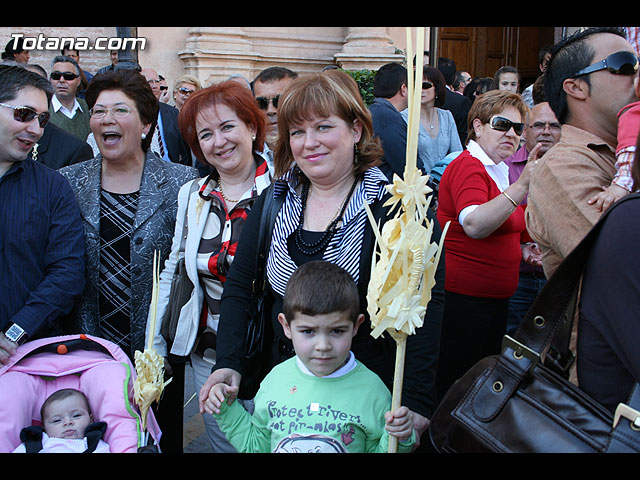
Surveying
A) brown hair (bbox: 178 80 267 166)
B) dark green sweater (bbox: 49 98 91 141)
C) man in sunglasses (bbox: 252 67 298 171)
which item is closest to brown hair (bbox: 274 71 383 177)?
brown hair (bbox: 178 80 267 166)

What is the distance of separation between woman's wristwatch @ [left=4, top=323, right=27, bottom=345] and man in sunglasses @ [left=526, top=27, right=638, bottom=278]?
2264 millimetres

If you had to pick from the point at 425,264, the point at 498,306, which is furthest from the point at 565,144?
the point at 498,306

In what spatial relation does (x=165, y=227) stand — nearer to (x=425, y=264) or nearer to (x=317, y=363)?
(x=317, y=363)

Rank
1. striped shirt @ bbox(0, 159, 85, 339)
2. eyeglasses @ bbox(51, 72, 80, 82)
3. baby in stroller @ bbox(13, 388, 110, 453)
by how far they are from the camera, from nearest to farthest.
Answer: baby in stroller @ bbox(13, 388, 110, 453) < striped shirt @ bbox(0, 159, 85, 339) < eyeglasses @ bbox(51, 72, 80, 82)

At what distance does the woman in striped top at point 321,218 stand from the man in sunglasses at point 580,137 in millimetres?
446

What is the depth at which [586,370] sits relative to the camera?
154 centimetres

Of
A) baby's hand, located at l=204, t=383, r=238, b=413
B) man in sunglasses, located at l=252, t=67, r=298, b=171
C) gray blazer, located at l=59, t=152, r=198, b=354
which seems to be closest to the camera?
baby's hand, located at l=204, t=383, r=238, b=413

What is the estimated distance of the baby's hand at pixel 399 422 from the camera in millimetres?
1853

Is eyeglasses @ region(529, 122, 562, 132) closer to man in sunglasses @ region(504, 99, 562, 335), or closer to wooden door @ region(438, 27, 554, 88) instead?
man in sunglasses @ region(504, 99, 562, 335)

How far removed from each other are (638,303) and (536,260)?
8.56ft

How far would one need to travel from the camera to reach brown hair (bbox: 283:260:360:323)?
2.21m

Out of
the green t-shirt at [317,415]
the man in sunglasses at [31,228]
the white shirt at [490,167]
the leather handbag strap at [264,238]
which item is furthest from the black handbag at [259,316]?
the white shirt at [490,167]

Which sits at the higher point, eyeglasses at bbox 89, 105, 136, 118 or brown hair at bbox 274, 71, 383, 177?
eyeglasses at bbox 89, 105, 136, 118

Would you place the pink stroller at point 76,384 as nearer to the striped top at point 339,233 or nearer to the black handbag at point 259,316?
the black handbag at point 259,316
